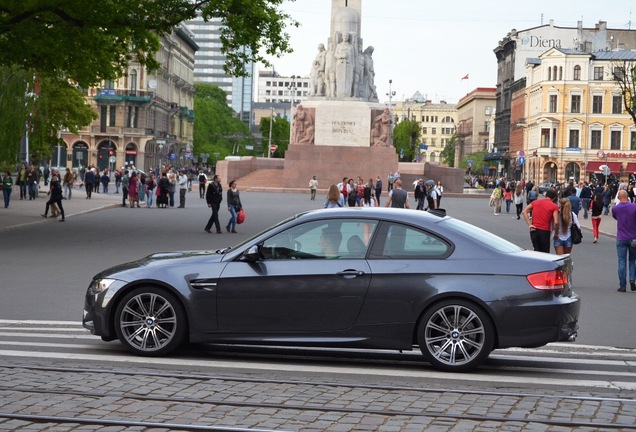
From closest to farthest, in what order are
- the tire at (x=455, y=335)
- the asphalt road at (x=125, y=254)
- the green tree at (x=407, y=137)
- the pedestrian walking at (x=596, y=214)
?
the tire at (x=455, y=335) < the asphalt road at (x=125, y=254) < the pedestrian walking at (x=596, y=214) < the green tree at (x=407, y=137)

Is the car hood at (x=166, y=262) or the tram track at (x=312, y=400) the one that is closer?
the tram track at (x=312, y=400)

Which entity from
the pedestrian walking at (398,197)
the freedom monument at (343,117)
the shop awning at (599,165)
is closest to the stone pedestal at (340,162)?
the freedom monument at (343,117)

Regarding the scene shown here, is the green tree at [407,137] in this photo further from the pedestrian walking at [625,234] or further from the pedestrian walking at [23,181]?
the pedestrian walking at [625,234]

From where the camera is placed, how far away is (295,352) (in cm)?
1177

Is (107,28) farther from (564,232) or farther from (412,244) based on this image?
(412,244)

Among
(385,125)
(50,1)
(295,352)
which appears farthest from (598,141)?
(295,352)

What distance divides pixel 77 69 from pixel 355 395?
28156 mm

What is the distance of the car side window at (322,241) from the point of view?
1084 cm


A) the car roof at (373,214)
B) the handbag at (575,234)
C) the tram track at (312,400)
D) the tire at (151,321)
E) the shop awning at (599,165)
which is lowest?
the tram track at (312,400)

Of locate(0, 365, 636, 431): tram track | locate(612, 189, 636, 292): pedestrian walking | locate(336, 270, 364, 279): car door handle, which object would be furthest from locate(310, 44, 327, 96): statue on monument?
locate(0, 365, 636, 431): tram track

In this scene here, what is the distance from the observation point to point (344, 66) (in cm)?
7425

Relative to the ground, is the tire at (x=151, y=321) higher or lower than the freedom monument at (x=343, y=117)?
lower

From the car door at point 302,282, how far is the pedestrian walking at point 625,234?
33.0ft

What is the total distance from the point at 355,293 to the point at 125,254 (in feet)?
50.9
